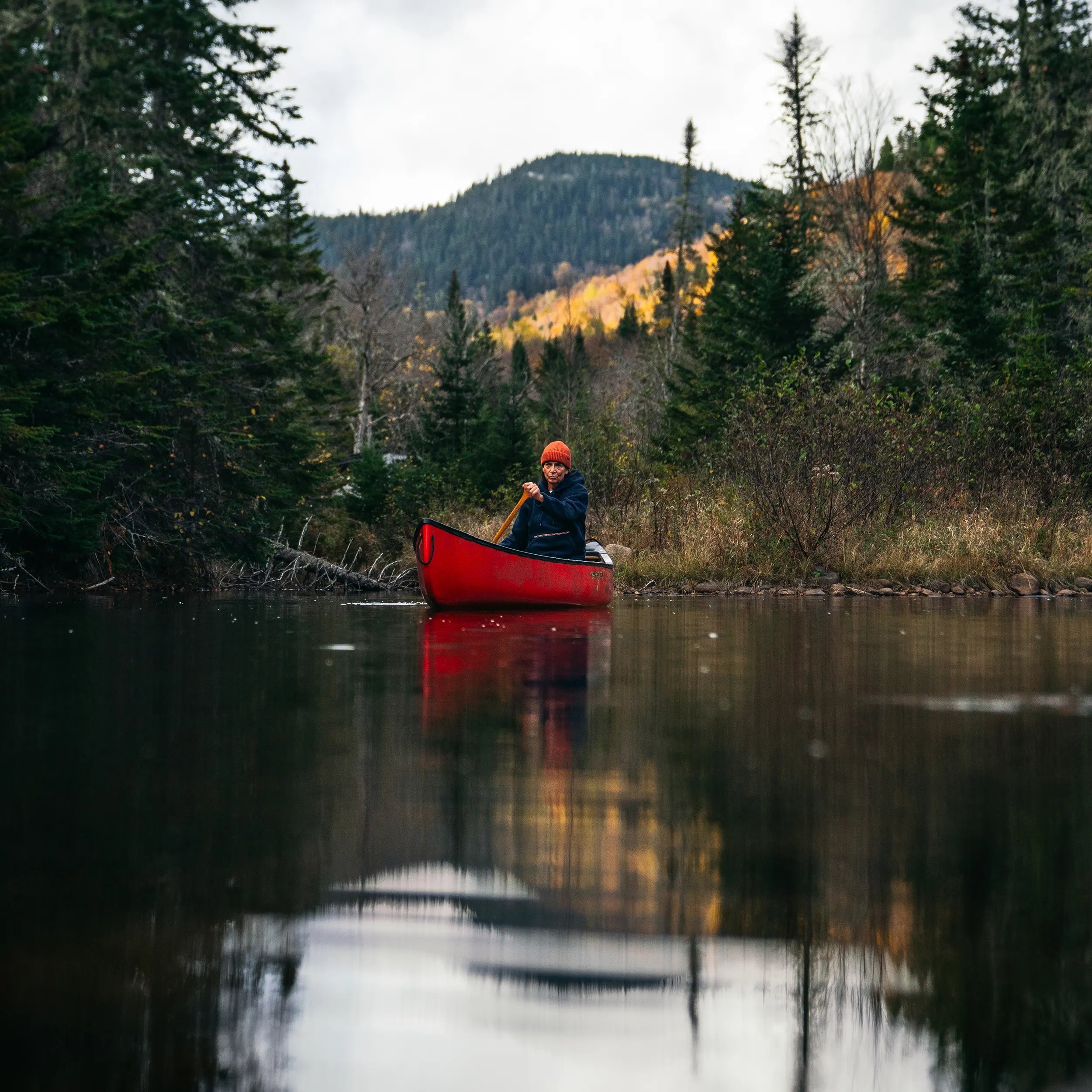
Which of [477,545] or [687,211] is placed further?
[687,211]

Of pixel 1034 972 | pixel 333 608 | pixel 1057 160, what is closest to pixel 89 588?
pixel 333 608

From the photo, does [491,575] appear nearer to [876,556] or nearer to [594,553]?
[594,553]

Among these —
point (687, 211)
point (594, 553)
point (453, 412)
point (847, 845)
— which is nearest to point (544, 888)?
point (847, 845)

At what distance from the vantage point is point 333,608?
16.5 meters

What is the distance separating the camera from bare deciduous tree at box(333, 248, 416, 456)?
55.0 metres

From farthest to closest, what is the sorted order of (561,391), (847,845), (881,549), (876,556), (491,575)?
(561,391) < (881,549) < (876,556) < (491,575) < (847,845)

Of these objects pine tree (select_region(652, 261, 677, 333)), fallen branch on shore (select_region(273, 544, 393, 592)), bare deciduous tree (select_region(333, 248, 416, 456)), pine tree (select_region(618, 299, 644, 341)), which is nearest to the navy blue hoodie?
fallen branch on shore (select_region(273, 544, 393, 592))

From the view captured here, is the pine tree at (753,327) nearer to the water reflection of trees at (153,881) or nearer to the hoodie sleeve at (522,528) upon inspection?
the hoodie sleeve at (522,528)

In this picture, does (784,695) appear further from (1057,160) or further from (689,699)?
(1057,160)

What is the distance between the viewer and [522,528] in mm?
14914

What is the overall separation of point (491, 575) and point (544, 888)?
10.9m

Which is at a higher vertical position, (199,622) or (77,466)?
(77,466)

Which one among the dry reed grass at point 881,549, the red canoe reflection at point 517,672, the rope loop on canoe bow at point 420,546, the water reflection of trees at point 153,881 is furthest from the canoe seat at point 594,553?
the water reflection of trees at point 153,881

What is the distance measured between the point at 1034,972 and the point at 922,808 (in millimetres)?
1585
